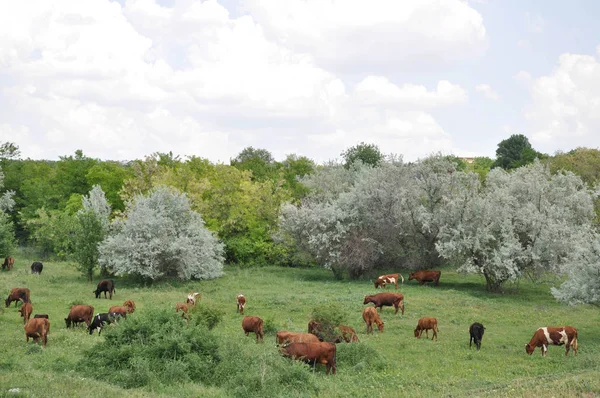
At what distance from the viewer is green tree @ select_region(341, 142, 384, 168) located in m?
72.9

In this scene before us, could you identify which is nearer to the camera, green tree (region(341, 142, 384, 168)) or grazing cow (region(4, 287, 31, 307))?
grazing cow (region(4, 287, 31, 307))

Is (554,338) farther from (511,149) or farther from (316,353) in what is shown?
(511,149)

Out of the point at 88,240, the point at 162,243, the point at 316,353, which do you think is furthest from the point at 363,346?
the point at 88,240

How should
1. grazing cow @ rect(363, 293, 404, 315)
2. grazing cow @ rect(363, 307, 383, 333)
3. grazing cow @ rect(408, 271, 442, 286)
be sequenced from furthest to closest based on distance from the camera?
grazing cow @ rect(408, 271, 442, 286) → grazing cow @ rect(363, 293, 404, 315) → grazing cow @ rect(363, 307, 383, 333)

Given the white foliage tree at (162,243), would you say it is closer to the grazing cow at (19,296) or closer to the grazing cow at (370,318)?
the grazing cow at (19,296)

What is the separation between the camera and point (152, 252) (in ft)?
122

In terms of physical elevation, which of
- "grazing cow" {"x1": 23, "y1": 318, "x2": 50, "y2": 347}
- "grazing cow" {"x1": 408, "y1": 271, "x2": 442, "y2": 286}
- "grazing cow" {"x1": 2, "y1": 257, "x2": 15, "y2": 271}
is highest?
"grazing cow" {"x1": 408, "y1": 271, "x2": 442, "y2": 286}

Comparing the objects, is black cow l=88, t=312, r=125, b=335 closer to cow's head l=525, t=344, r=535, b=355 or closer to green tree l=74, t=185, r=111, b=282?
cow's head l=525, t=344, r=535, b=355

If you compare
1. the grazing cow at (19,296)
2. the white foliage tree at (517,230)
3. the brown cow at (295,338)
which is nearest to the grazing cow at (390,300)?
the white foliage tree at (517,230)

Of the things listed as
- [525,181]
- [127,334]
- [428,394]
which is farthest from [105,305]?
[525,181]

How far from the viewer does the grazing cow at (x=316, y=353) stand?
1772cm

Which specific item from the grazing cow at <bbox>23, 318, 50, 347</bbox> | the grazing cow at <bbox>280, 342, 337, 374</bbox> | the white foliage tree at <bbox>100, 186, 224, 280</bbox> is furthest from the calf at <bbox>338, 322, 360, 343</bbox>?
the white foliage tree at <bbox>100, 186, 224, 280</bbox>

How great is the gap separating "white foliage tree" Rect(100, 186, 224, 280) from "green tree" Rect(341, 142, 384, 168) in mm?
34986

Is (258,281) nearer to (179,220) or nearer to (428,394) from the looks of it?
(179,220)
